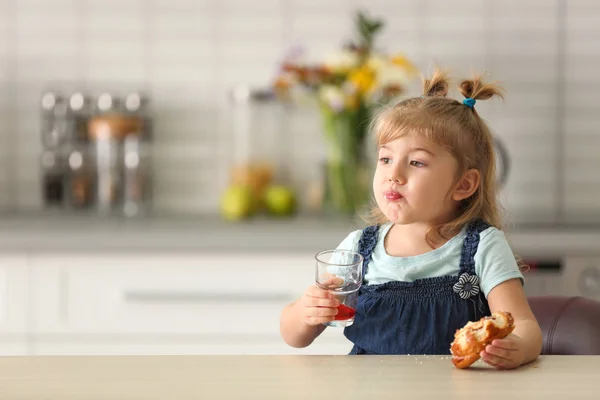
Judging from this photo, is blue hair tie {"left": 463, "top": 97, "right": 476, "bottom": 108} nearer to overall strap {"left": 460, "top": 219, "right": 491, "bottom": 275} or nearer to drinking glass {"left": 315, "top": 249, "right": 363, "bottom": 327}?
overall strap {"left": 460, "top": 219, "right": 491, "bottom": 275}

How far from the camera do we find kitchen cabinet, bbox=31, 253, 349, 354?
270cm

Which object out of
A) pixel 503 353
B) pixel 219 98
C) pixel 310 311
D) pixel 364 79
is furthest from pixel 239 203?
pixel 503 353

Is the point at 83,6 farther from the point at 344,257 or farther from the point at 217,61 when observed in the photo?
the point at 344,257

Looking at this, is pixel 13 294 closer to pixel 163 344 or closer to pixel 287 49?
pixel 163 344

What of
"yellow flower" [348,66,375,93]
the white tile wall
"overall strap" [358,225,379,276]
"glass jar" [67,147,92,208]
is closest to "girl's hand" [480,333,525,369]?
"overall strap" [358,225,379,276]

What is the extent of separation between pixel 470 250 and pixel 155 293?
1.40 m

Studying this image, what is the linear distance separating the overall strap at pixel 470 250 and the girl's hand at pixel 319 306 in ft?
1.00

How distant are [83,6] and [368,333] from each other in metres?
2.13

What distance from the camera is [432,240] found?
5.05 ft

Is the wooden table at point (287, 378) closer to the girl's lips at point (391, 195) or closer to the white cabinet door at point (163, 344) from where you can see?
the girl's lips at point (391, 195)

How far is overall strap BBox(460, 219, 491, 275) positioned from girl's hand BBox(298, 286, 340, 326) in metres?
0.30

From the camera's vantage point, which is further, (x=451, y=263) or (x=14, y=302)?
(x=14, y=302)

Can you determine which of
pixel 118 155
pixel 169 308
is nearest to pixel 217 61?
pixel 118 155

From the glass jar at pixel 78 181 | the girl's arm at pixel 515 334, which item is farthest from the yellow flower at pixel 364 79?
the girl's arm at pixel 515 334
